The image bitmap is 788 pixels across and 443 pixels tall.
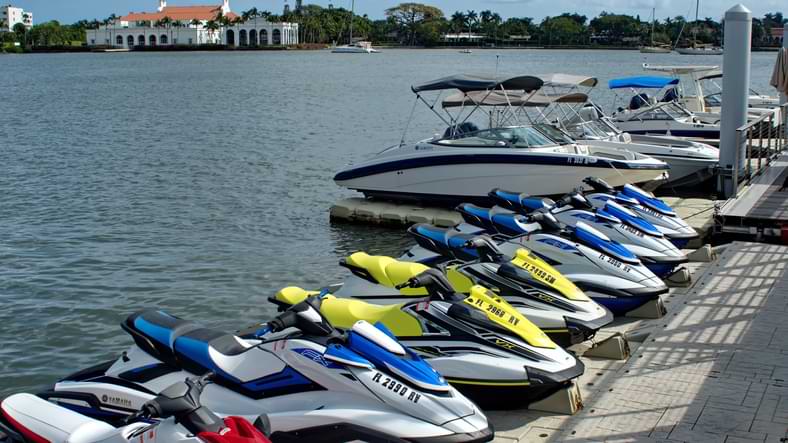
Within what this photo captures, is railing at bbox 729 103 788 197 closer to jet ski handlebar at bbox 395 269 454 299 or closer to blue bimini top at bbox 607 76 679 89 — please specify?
blue bimini top at bbox 607 76 679 89

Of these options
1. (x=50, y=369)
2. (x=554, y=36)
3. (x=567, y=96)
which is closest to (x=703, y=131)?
(x=567, y=96)

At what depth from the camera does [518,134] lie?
1767 cm

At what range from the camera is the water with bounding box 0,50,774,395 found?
1253 cm

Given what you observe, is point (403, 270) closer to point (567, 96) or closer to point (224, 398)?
point (224, 398)

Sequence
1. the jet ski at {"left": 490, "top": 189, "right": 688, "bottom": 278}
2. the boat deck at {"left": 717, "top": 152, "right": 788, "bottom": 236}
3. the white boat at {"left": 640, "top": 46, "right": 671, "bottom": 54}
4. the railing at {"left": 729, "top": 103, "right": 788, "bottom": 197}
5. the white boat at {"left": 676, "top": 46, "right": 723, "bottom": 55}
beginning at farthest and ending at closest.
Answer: the white boat at {"left": 640, "top": 46, "right": 671, "bottom": 54} < the white boat at {"left": 676, "top": 46, "right": 723, "bottom": 55} < the railing at {"left": 729, "top": 103, "right": 788, "bottom": 197} < the boat deck at {"left": 717, "top": 152, "right": 788, "bottom": 236} < the jet ski at {"left": 490, "top": 189, "right": 688, "bottom": 278}

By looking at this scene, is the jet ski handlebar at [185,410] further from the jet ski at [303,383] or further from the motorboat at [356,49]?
the motorboat at [356,49]

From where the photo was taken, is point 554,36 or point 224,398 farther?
point 554,36

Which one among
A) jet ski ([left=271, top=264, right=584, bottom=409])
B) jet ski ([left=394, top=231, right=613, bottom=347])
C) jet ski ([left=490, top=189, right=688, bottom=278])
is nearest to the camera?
jet ski ([left=271, top=264, right=584, bottom=409])

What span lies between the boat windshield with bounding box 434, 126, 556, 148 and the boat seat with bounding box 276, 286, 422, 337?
1019 centimetres

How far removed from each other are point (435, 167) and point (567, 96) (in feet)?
13.6

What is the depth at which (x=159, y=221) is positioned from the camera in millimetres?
19531

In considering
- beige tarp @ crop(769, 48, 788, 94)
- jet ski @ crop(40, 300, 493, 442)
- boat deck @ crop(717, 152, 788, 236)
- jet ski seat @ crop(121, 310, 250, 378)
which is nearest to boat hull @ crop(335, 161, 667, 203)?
beige tarp @ crop(769, 48, 788, 94)

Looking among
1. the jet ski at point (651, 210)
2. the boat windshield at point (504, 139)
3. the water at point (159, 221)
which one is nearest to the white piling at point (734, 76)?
A: the boat windshield at point (504, 139)

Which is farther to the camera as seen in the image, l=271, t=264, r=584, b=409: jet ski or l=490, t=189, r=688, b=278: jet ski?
l=490, t=189, r=688, b=278: jet ski
